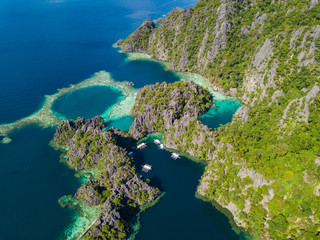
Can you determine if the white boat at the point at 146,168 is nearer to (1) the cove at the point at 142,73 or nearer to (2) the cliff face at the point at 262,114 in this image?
(2) the cliff face at the point at 262,114

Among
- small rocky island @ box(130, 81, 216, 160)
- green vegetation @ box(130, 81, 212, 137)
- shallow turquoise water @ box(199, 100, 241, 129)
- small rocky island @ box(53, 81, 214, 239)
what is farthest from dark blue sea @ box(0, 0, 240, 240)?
green vegetation @ box(130, 81, 212, 137)

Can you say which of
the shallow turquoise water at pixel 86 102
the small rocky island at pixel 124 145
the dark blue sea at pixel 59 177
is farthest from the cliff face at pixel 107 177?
the shallow turquoise water at pixel 86 102

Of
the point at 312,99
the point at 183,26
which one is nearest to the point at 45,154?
the point at 312,99

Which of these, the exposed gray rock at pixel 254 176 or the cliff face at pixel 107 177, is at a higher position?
the exposed gray rock at pixel 254 176

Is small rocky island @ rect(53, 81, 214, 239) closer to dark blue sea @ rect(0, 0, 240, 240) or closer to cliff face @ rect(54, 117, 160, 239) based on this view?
cliff face @ rect(54, 117, 160, 239)

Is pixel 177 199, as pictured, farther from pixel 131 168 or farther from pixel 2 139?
pixel 2 139

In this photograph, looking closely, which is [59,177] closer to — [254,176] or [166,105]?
[166,105]
